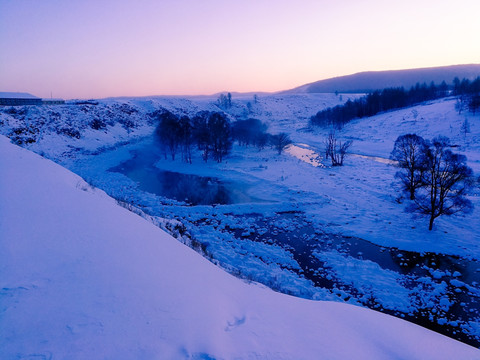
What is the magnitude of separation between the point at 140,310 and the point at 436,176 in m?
20.6

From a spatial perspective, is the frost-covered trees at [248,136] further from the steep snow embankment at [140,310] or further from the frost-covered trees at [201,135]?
the steep snow embankment at [140,310]

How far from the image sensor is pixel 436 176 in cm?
1811

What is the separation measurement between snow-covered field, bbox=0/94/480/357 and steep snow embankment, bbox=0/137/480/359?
197 inches

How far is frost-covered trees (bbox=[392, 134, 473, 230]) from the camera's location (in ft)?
56.7

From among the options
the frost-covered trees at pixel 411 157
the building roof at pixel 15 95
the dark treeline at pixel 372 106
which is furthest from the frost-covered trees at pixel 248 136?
the building roof at pixel 15 95

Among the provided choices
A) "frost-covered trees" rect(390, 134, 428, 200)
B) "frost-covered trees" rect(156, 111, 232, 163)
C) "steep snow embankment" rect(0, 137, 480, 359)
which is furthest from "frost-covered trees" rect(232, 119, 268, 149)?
"steep snow embankment" rect(0, 137, 480, 359)

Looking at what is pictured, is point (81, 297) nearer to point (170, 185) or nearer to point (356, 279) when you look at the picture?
point (356, 279)

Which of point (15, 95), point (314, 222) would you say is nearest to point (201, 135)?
point (314, 222)

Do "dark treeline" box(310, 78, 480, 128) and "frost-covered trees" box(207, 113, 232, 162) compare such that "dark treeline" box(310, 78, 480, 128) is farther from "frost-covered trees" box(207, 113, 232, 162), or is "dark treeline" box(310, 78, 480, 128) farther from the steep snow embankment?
the steep snow embankment

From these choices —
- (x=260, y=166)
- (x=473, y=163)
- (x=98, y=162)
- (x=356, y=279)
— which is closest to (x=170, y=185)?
(x=260, y=166)

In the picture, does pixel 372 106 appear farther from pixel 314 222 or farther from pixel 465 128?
pixel 314 222

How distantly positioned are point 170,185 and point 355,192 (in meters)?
21.0

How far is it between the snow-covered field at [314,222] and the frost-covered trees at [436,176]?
1233mm

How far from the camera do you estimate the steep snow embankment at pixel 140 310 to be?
13.2 ft
